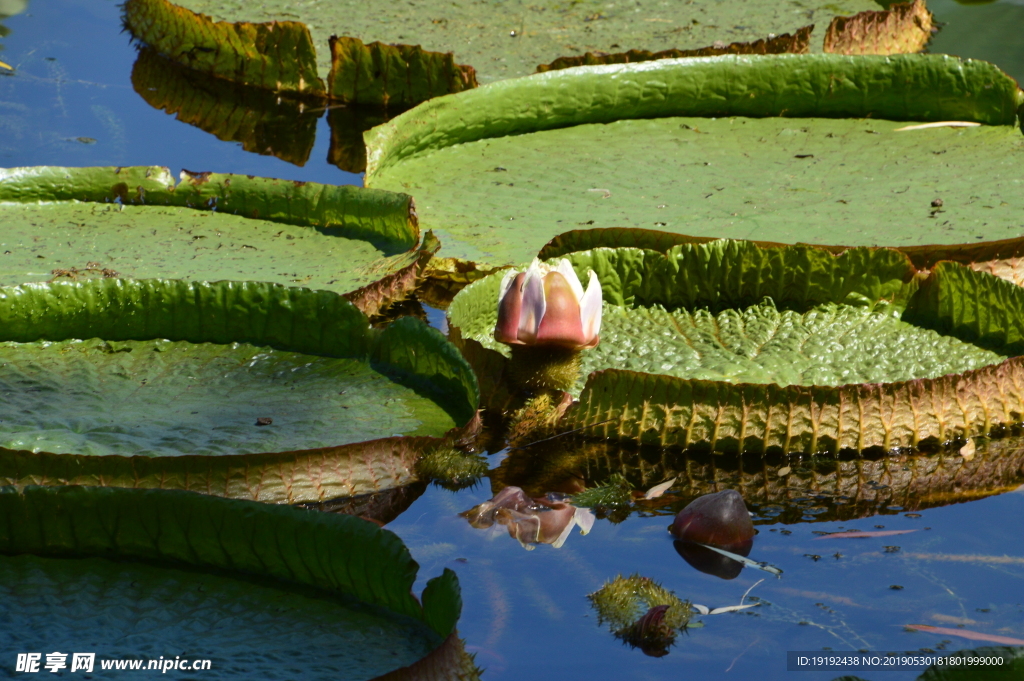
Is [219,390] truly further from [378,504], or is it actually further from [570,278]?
[570,278]

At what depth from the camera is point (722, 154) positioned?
3594 mm

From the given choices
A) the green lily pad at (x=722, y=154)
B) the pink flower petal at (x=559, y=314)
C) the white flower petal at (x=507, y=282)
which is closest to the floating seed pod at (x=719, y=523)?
the pink flower petal at (x=559, y=314)

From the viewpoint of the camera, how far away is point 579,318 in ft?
7.04

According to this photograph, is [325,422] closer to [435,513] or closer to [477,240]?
[435,513]

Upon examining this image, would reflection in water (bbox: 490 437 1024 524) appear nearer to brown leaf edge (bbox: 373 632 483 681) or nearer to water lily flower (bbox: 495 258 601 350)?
water lily flower (bbox: 495 258 601 350)

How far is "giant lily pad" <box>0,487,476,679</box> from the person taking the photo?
1428mm

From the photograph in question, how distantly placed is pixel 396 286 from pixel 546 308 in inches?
23.6

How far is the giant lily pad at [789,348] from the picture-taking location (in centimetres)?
207

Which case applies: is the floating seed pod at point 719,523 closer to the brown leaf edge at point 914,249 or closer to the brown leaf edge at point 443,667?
the brown leaf edge at point 443,667

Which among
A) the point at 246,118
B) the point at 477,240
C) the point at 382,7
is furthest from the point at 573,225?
the point at 382,7

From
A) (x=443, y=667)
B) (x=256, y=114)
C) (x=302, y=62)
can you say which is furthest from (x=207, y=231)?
(x=443, y=667)

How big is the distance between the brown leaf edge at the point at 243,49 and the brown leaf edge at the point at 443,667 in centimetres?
345

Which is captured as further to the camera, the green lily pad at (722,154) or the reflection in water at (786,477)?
the green lily pad at (722,154)

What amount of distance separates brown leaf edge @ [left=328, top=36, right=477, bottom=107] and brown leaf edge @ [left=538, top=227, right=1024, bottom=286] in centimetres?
166
